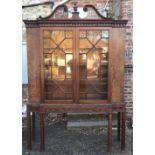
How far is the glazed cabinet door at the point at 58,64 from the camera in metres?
2.94

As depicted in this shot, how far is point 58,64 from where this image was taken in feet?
9.89

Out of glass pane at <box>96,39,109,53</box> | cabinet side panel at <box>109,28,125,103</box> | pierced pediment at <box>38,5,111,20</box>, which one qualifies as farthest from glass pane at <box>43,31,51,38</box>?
cabinet side panel at <box>109,28,125,103</box>

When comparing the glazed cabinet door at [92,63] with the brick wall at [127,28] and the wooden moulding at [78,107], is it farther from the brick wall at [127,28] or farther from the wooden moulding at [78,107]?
the brick wall at [127,28]

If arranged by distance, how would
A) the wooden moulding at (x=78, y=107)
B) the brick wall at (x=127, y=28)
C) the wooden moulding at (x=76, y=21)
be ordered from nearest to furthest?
the wooden moulding at (x=76, y=21) < the wooden moulding at (x=78, y=107) < the brick wall at (x=127, y=28)

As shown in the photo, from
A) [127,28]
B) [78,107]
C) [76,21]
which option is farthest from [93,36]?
[127,28]

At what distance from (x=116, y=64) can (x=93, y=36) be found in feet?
1.32

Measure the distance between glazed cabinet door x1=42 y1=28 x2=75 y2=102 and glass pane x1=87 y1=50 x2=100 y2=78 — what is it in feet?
0.63

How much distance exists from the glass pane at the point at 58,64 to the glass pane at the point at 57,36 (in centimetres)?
11

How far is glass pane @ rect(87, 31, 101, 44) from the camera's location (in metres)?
2.94

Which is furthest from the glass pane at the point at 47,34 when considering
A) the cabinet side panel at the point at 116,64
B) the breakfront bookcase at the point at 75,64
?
the cabinet side panel at the point at 116,64
